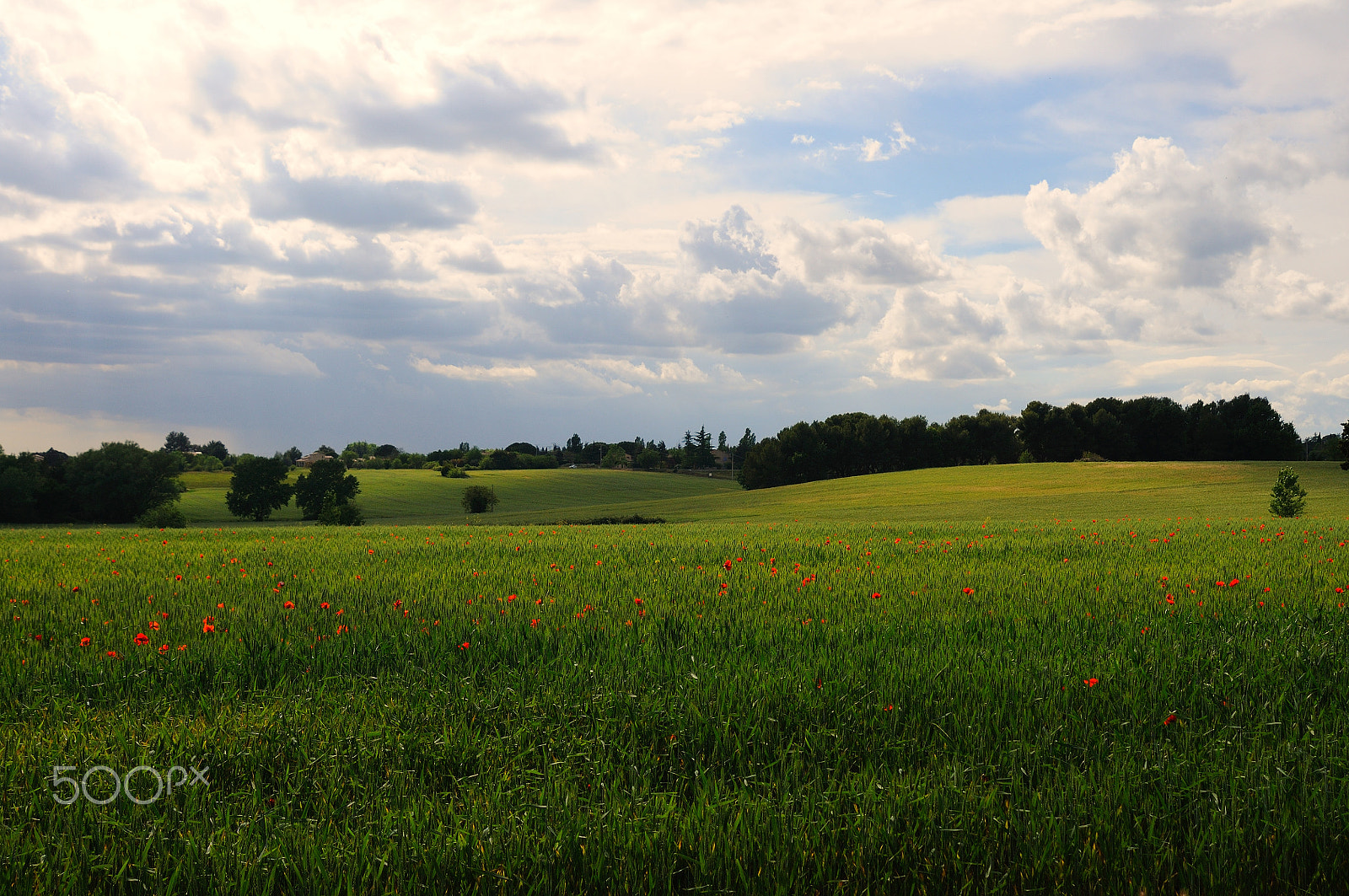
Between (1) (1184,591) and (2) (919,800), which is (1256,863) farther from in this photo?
(1) (1184,591)

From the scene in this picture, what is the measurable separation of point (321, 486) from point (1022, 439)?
9306 cm

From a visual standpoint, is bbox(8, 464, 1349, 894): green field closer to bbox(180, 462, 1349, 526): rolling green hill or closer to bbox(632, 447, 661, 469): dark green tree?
bbox(180, 462, 1349, 526): rolling green hill

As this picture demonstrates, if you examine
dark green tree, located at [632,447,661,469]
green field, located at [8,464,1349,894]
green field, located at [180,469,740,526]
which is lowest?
green field, located at [180,469,740,526]

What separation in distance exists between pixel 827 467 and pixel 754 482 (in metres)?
10.9

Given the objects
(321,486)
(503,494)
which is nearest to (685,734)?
(321,486)

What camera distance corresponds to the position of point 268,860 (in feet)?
9.66

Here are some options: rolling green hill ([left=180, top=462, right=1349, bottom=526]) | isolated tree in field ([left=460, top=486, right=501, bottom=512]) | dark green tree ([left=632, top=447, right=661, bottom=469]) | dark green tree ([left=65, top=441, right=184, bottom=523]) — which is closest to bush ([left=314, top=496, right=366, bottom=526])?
rolling green hill ([left=180, top=462, right=1349, bottom=526])

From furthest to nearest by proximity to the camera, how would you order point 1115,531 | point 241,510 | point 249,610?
point 241,510 < point 1115,531 < point 249,610

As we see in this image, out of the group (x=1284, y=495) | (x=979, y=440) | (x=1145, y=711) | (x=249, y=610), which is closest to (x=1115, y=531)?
(x=1145, y=711)

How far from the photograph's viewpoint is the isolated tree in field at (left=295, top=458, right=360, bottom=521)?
266ft

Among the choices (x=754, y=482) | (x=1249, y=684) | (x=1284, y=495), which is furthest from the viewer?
(x=754, y=482)

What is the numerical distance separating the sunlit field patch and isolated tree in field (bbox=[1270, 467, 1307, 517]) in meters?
30.1

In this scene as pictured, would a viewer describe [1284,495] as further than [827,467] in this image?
No

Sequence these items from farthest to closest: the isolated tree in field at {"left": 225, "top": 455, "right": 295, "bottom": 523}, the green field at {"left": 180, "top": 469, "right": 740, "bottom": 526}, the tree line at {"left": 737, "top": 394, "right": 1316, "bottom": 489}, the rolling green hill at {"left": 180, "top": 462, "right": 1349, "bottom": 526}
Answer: the tree line at {"left": 737, "top": 394, "right": 1316, "bottom": 489}, the isolated tree in field at {"left": 225, "top": 455, "right": 295, "bottom": 523}, the green field at {"left": 180, "top": 469, "right": 740, "bottom": 526}, the rolling green hill at {"left": 180, "top": 462, "right": 1349, "bottom": 526}
